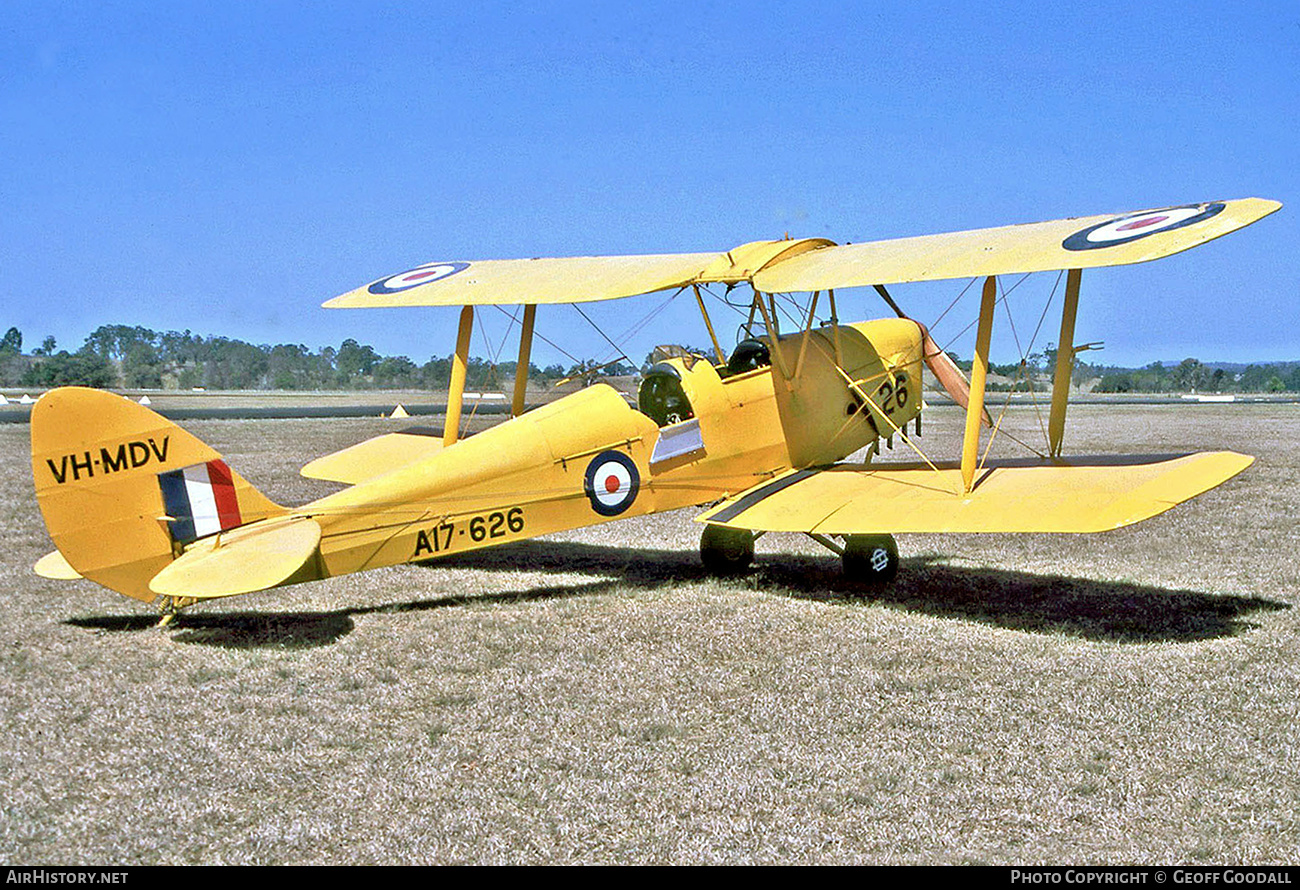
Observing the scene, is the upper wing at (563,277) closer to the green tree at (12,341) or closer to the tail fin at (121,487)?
the tail fin at (121,487)

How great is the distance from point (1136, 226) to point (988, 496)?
6.67ft

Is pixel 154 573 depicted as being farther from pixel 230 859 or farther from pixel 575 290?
pixel 575 290

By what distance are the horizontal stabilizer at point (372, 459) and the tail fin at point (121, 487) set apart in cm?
336

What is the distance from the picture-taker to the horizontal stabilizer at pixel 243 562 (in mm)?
5926

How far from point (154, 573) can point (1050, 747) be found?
5047 mm

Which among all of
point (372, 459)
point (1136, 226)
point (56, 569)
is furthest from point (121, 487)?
point (1136, 226)

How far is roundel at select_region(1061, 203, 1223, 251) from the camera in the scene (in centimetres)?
676

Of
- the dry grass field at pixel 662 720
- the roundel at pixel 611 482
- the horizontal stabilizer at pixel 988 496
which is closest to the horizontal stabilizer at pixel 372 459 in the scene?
the dry grass field at pixel 662 720

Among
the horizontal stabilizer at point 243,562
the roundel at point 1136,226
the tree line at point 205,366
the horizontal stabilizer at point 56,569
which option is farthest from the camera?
the tree line at point 205,366

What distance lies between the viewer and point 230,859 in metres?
3.80

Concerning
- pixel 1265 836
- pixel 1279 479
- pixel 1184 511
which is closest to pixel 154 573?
pixel 1265 836

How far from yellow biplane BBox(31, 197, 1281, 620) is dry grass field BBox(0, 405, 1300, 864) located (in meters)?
0.58

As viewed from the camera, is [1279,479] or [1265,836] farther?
[1279,479]

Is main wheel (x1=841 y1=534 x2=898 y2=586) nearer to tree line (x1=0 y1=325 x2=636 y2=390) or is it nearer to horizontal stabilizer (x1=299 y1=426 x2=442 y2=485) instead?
horizontal stabilizer (x1=299 y1=426 x2=442 y2=485)
